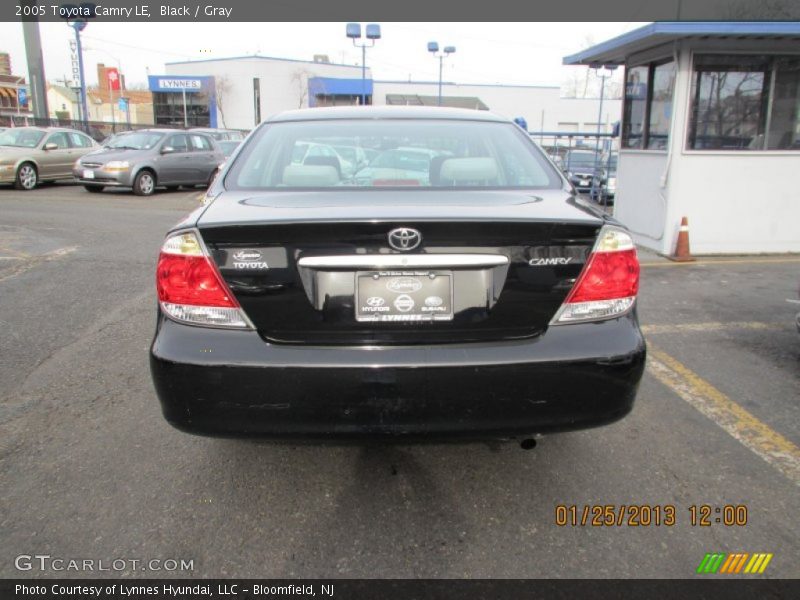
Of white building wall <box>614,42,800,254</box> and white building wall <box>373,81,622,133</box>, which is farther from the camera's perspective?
white building wall <box>373,81,622,133</box>

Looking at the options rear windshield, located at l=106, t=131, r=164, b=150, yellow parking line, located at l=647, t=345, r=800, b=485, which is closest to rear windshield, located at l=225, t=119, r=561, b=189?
yellow parking line, located at l=647, t=345, r=800, b=485

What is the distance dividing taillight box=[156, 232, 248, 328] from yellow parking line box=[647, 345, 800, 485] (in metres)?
2.52

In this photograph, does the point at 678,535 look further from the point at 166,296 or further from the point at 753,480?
the point at 166,296

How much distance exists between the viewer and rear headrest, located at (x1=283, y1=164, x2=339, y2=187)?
2830 millimetres

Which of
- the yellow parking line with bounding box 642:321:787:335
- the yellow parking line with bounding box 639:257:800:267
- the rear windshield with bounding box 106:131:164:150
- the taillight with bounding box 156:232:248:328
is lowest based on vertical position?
the yellow parking line with bounding box 642:321:787:335

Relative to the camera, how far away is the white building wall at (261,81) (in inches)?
2254

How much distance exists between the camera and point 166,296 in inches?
90.7

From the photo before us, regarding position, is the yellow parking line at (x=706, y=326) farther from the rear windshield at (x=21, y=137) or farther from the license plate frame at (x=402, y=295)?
the rear windshield at (x=21, y=137)

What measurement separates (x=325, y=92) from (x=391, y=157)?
54.6 metres

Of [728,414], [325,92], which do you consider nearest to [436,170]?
[728,414]

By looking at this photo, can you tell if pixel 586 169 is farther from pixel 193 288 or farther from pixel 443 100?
pixel 443 100

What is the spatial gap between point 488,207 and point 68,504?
2062mm

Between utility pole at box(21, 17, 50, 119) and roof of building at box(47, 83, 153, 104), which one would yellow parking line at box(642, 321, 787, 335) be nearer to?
utility pole at box(21, 17, 50, 119)

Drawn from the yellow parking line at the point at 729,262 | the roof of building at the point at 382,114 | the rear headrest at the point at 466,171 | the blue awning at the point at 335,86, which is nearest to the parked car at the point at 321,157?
the roof of building at the point at 382,114
